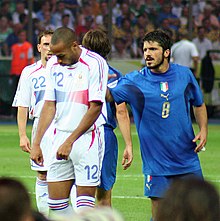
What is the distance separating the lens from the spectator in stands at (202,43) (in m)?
26.2

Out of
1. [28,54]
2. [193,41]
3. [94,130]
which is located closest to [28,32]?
[28,54]

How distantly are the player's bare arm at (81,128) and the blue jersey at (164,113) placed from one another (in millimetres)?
513

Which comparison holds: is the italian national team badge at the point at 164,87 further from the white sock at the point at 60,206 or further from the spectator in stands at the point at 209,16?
the spectator in stands at the point at 209,16

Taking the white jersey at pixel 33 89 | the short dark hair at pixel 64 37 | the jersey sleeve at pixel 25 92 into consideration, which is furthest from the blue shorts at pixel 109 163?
the short dark hair at pixel 64 37

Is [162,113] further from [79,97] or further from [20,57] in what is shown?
[20,57]

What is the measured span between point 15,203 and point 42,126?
5.13 m

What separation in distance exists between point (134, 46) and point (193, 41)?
168 centimetres

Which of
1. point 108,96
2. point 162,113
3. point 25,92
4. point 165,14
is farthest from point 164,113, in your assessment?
point 165,14

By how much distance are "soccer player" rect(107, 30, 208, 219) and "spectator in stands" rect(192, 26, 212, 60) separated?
17636 mm

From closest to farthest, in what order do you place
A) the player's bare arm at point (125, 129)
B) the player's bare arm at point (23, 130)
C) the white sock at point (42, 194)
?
1. the player's bare arm at point (125, 129)
2. the player's bare arm at point (23, 130)
3. the white sock at point (42, 194)

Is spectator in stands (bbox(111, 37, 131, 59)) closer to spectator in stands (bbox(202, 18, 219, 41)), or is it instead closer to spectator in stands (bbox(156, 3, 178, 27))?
spectator in stands (bbox(156, 3, 178, 27))

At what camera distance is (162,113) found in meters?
8.51

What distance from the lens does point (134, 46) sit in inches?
1036

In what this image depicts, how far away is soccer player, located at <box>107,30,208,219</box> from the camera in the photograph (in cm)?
851
